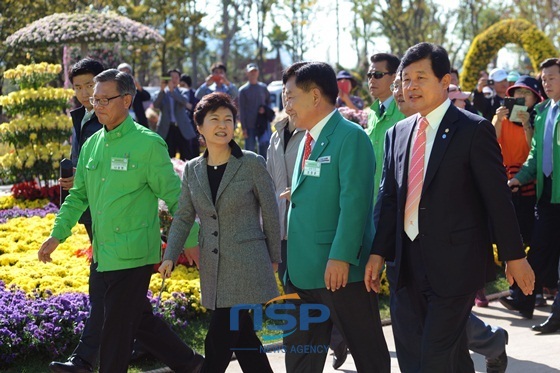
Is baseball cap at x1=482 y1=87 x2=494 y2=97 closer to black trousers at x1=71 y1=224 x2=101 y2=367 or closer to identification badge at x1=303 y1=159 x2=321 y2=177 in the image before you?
black trousers at x1=71 y1=224 x2=101 y2=367

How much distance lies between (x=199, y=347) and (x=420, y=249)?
113 inches

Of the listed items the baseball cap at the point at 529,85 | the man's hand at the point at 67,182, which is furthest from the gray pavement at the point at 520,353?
the baseball cap at the point at 529,85

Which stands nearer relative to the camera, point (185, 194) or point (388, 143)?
point (388, 143)

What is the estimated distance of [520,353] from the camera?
21.3 feet

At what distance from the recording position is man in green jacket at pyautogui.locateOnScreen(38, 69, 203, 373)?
5.27 meters

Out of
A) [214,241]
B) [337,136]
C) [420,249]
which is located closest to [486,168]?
[420,249]

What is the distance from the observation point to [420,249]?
4.45 metres

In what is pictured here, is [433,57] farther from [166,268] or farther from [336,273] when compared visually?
[166,268]

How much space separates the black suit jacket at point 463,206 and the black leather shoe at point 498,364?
4.75 ft

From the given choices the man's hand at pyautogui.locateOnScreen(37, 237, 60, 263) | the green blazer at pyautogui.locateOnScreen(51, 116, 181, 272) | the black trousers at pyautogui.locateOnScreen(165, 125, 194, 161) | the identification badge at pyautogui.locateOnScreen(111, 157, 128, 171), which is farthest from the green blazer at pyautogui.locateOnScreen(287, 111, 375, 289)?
the black trousers at pyautogui.locateOnScreen(165, 125, 194, 161)

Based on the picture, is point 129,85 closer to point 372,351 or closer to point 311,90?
point 311,90

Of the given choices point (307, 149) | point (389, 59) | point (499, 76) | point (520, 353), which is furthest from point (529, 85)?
point (307, 149)

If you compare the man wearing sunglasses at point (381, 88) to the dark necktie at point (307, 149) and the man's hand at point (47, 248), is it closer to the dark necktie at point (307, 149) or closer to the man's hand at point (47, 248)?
the dark necktie at point (307, 149)

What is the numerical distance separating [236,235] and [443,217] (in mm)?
1323
